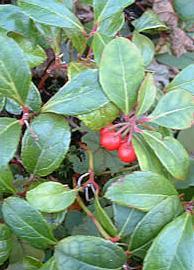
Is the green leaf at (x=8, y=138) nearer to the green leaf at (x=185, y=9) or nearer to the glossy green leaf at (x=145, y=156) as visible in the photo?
the glossy green leaf at (x=145, y=156)

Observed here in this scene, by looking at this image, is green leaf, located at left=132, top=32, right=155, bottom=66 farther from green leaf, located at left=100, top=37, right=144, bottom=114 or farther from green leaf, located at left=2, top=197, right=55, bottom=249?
green leaf, located at left=2, top=197, right=55, bottom=249

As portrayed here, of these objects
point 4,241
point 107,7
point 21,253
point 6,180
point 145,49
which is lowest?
point 21,253

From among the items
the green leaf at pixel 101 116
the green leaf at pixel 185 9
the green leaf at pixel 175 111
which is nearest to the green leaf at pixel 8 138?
the green leaf at pixel 101 116

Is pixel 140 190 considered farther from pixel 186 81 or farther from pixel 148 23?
pixel 148 23

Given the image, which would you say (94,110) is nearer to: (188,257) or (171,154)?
(171,154)

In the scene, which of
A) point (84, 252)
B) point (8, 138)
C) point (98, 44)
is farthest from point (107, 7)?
point (84, 252)
